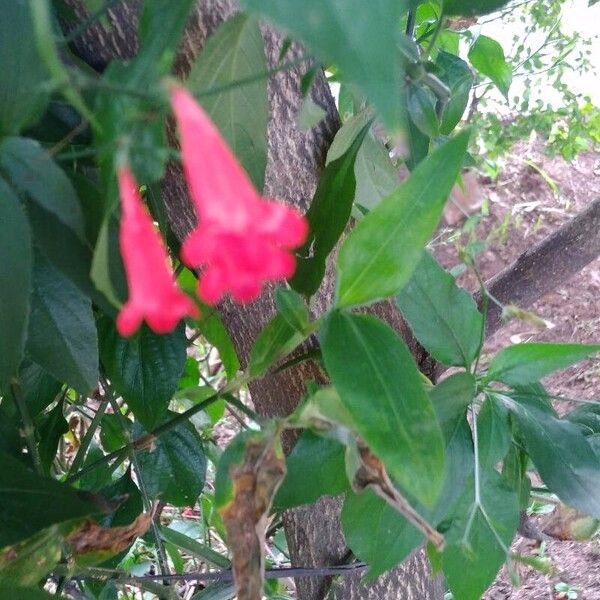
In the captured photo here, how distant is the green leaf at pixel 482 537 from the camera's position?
53 cm

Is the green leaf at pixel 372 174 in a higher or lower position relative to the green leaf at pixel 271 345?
higher

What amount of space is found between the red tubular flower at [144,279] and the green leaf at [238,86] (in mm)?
124

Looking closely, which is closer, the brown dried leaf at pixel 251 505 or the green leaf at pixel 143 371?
the brown dried leaf at pixel 251 505

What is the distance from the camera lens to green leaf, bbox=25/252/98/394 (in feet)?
1.41

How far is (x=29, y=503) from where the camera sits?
0.42 meters

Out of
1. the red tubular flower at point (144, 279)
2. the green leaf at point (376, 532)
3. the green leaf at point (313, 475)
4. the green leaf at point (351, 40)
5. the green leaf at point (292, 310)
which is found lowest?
the green leaf at point (376, 532)

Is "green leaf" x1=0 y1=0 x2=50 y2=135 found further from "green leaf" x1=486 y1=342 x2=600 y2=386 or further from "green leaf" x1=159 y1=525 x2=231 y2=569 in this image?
"green leaf" x1=159 y1=525 x2=231 y2=569

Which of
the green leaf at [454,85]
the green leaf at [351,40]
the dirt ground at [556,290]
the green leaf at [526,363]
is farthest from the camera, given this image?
the dirt ground at [556,290]

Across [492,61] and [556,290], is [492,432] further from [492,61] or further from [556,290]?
[556,290]

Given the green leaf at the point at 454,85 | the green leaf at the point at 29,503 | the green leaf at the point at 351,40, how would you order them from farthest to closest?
the green leaf at the point at 454,85 → the green leaf at the point at 29,503 → the green leaf at the point at 351,40

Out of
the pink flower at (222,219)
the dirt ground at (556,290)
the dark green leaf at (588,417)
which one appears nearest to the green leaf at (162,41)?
the pink flower at (222,219)

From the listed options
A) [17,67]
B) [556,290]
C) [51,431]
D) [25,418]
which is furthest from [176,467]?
[556,290]

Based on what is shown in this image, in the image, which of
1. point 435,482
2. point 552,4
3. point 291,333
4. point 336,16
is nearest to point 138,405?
point 291,333

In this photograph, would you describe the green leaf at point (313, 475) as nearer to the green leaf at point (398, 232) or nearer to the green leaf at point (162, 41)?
the green leaf at point (398, 232)
